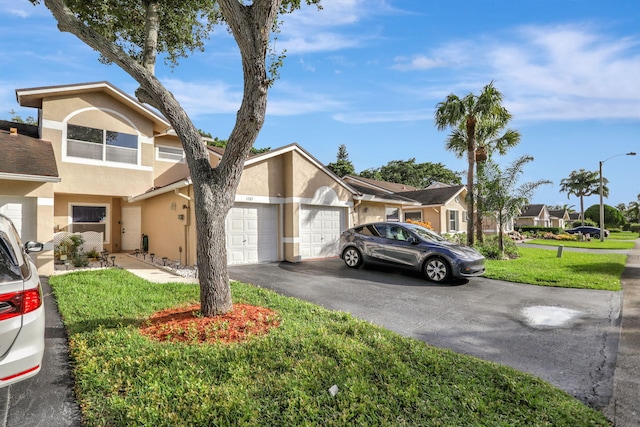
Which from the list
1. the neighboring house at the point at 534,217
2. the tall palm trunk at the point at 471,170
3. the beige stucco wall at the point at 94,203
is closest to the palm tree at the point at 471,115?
the tall palm trunk at the point at 471,170

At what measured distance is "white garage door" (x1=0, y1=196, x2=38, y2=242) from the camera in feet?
30.3

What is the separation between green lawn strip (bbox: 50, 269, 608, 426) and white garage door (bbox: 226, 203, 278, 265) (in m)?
6.45

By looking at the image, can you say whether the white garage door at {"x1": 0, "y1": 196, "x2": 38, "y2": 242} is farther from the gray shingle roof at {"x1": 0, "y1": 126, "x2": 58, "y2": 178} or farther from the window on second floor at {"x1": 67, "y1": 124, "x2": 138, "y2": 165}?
the window on second floor at {"x1": 67, "y1": 124, "x2": 138, "y2": 165}

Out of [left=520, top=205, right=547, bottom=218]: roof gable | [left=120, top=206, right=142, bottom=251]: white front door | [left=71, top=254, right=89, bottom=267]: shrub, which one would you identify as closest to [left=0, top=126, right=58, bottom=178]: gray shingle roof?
[left=71, top=254, right=89, bottom=267]: shrub

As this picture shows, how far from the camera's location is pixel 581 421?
2.88m

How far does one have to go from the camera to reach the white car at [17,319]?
2.91 metres

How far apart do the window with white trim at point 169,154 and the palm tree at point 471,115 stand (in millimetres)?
13439

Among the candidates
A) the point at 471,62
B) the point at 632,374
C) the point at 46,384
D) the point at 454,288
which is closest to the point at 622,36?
the point at 471,62

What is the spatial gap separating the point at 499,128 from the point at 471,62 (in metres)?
8.37

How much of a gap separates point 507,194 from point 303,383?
14845 mm

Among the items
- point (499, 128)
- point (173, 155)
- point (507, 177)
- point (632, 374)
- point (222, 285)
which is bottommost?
point (632, 374)

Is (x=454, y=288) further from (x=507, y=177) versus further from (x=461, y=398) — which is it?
(x=507, y=177)

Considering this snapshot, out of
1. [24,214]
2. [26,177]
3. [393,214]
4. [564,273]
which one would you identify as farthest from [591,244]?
[24,214]

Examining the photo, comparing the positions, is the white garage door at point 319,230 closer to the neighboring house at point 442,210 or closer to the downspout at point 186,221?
the downspout at point 186,221
